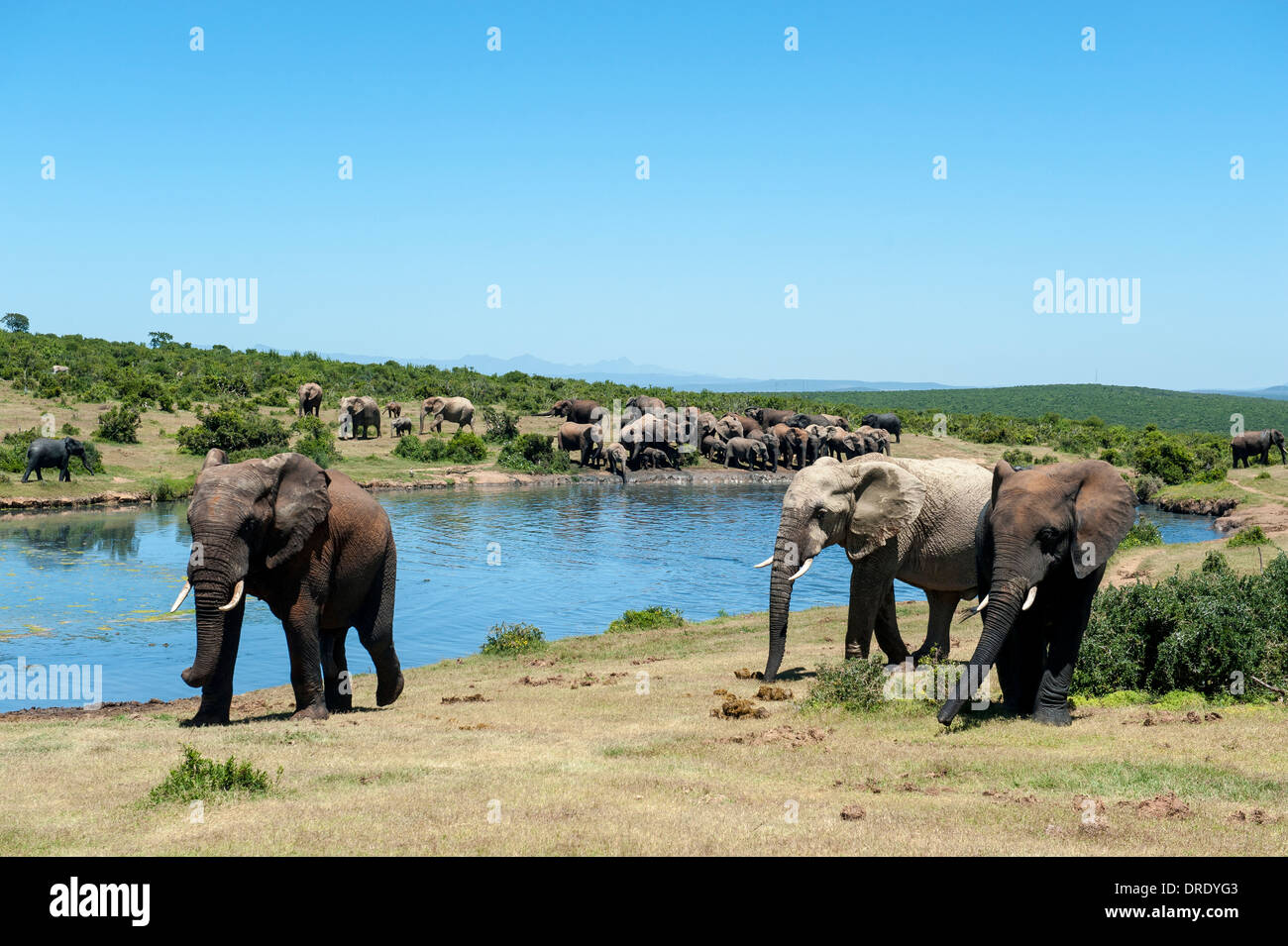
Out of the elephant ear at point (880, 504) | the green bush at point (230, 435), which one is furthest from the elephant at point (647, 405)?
the elephant ear at point (880, 504)

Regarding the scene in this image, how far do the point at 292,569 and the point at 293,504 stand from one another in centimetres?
88

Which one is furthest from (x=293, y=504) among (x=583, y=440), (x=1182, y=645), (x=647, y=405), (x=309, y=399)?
(x=647, y=405)

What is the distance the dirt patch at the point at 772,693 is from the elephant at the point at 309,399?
2055 inches

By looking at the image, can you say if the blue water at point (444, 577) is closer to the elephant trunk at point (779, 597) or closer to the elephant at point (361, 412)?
the elephant trunk at point (779, 597)

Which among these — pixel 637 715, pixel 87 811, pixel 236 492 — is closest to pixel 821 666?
pixel 637 715

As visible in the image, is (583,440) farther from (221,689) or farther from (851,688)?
(851,688)

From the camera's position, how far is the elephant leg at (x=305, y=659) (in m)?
14.0

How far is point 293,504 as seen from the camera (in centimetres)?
1362

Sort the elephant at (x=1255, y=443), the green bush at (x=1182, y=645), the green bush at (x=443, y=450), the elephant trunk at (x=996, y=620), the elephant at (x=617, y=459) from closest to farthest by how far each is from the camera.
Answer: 1. the elephant trunk at (x=996, y=620)
2. the green bush at (x=1182, y=645)
3. the elephant at (x=1255, y=443)
4. the green bush at (x=443, y=450)
5. the elephant at (x=617, y=459)

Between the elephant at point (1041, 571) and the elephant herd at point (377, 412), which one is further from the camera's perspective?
the elephant herd at point (377, 412)

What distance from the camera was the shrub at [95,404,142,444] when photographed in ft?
171

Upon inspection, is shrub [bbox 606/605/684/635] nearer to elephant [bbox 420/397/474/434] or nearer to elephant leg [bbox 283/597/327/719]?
elephant leg [bbox 283/597/327/719]

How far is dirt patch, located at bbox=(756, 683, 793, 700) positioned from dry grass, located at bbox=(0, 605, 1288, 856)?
1.10 feet

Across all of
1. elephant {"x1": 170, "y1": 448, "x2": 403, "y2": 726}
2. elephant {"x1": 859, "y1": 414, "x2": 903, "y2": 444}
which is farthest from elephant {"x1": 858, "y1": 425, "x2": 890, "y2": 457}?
elephant {"x1": 170, "y1": 448, "x2": 403, "y2": 726}
